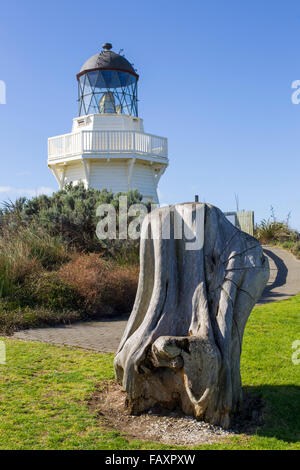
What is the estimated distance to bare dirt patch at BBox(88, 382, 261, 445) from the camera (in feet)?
12.9

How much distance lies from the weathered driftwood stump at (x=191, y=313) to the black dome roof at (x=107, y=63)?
64.8ft

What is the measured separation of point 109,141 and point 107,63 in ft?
15.3

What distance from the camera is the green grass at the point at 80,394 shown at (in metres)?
3.81

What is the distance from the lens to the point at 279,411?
4508mm

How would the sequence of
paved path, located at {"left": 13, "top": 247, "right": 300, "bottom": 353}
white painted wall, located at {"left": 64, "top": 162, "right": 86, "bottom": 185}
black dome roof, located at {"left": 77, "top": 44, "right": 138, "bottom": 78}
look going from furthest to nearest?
black dome roof, located at {"left": 77, "top": 44, "right": 138, "bottom": 78}
white painted wall, located at {"left": 64, "top": 162, "right": 86, "bottom": 185}
paved path, located at {"left": 13, "top": 247, "right": 300, "bottom": 353}

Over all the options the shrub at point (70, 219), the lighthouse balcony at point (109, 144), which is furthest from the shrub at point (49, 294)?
the lighthouse balcony at point (109, 144)

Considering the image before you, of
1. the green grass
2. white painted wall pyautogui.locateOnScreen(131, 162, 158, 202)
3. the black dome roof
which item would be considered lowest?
the green grass

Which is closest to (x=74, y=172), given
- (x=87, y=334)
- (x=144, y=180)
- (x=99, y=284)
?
(x=144, y=180)

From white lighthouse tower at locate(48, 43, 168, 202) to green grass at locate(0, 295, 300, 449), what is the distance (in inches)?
571

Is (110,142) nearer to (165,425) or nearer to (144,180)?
(144,180)

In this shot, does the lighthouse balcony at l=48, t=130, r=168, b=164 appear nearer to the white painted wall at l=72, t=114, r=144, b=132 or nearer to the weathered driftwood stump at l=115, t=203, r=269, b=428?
the white painted wall at l=72, t=114, r=144, b=132
